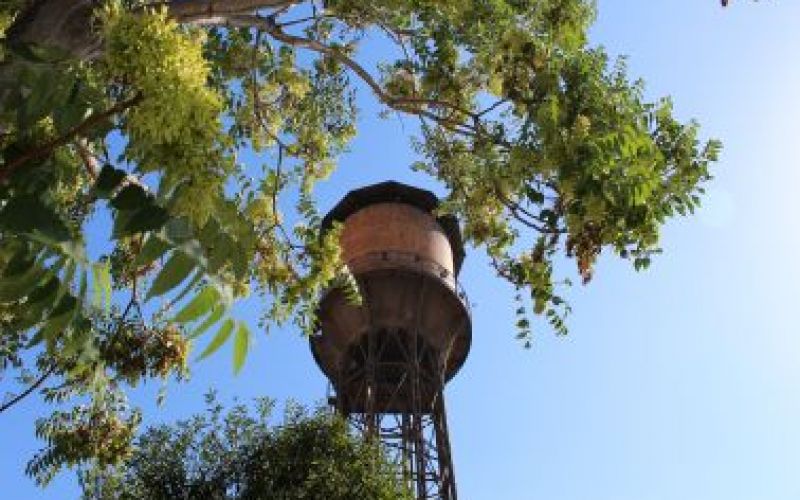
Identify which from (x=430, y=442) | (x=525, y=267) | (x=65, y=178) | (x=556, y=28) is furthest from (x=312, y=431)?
(x=65, y=178)

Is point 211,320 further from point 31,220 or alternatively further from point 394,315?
point 394,315

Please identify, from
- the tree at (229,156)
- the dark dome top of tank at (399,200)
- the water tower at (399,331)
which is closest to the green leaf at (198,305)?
the tree at (229,156)

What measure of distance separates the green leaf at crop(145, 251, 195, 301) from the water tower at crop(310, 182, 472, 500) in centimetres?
2082

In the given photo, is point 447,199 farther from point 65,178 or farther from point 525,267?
point 65,178

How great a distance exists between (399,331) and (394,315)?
0.57 metres

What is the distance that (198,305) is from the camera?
2.70 meters

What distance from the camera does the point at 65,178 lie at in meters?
2.98

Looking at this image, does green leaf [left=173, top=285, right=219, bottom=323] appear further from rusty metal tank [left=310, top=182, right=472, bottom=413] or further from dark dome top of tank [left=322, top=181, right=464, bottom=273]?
dark dome top of tank [left=322, top=181, right=464, bottom=273]

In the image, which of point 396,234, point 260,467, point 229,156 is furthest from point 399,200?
point 229,156

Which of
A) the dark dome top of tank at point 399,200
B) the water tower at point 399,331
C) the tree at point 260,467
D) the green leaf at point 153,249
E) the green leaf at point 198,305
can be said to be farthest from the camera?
the dark dome top of tank at point 399,200

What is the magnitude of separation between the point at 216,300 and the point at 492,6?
4.53m

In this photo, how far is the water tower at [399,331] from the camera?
2388cm

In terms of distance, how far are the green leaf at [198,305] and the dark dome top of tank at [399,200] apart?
2404 centimetres

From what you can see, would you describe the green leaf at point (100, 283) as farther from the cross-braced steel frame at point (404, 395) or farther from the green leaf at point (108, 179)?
the cross-braced steel frame at point (404, 395)
